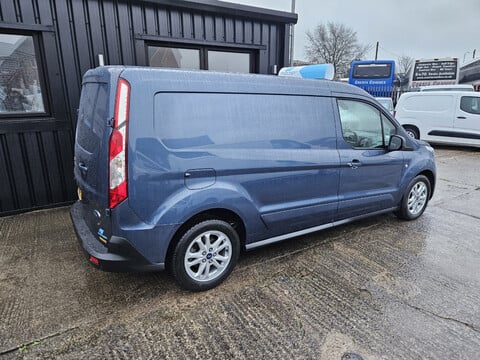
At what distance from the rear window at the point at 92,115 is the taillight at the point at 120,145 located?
120 millimetres

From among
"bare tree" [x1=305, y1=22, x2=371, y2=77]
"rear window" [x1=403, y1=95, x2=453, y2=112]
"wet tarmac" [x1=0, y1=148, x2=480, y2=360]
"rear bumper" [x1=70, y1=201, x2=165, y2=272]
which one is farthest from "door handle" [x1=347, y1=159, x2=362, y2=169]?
"bare tree" [x1=305, y1=22, x2=371, y2=77]

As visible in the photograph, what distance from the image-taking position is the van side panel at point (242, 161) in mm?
2250

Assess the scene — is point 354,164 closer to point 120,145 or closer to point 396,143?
point 396,143

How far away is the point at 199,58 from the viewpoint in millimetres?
5430

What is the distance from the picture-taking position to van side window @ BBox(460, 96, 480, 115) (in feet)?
32.6

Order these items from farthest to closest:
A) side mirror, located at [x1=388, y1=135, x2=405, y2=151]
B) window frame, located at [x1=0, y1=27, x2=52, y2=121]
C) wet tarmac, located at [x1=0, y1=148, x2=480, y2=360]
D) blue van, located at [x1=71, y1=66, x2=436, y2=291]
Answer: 1. window frame, located at [x1=0, y1=27, x2=52, y2=121]
2. side mirror, located at [x1=388, y1=135, x2=405, y2=151]
3. blue van, located at [x1=71, y1=66, x2=436, y2=291]
4. wet tarmac, located at [x1=0, y1=148, x2=480, y2=360]

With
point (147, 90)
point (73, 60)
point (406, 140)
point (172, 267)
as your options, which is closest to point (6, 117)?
point (73, 60)

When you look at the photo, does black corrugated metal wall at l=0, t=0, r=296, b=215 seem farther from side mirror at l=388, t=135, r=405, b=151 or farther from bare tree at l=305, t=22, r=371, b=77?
bare tree at l=305, t=22, r=371, b=77

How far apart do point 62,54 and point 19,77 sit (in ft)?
2.06

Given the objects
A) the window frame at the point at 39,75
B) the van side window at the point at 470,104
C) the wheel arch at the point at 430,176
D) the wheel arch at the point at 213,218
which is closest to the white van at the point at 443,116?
the van side window at the point at 470,104

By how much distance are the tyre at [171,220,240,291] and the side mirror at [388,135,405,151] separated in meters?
2.16

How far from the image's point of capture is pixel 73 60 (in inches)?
171

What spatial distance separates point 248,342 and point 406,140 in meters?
3.09

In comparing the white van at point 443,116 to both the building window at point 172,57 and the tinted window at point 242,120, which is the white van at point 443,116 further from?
the tinted window at point 242,120
